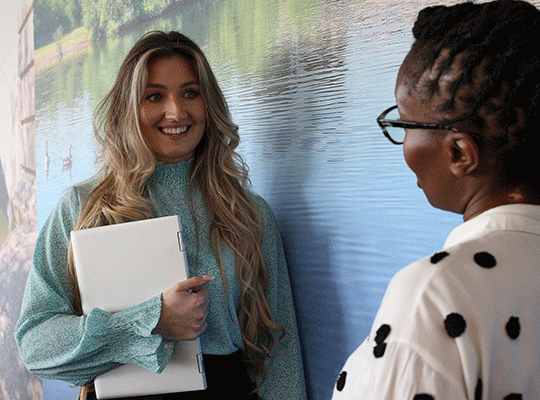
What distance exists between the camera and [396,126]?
2.77ft

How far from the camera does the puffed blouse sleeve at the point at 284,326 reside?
5.72 feet

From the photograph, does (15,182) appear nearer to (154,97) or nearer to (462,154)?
(154,97)

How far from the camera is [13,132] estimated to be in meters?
3.16

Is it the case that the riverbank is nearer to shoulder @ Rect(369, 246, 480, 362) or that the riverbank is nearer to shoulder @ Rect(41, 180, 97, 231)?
shoulder @ Rect(41, 180, 97, 231)

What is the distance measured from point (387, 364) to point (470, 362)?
0.10m

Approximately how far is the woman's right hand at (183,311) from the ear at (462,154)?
0.86 metres

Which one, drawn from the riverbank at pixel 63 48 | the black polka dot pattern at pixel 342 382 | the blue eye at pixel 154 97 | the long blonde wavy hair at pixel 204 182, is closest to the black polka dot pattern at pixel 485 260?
the black polka dot pattern at pixel 342 382

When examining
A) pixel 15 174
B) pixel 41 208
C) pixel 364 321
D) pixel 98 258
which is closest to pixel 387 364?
pixel 364 321

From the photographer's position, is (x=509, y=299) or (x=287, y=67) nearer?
(x=509, y=299)

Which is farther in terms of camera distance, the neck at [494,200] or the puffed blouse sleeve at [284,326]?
the puffed blouse sleeve at [284,326]

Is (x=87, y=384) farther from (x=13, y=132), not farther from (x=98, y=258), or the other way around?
(x=13, y=132)

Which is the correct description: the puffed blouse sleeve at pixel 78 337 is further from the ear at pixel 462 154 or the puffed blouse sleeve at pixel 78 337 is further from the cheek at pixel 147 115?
the ear at pixel 462 154

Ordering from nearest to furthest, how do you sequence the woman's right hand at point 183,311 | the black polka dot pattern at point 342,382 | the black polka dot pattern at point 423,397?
the black polka dot pattern at point 423,397 → the black polka dot pattern at point 342,382 → the woman's right hand at point 183,311

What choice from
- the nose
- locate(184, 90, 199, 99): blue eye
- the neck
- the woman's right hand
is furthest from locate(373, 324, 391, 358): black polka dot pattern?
locate(184, 90, 199, 99): blue eye
